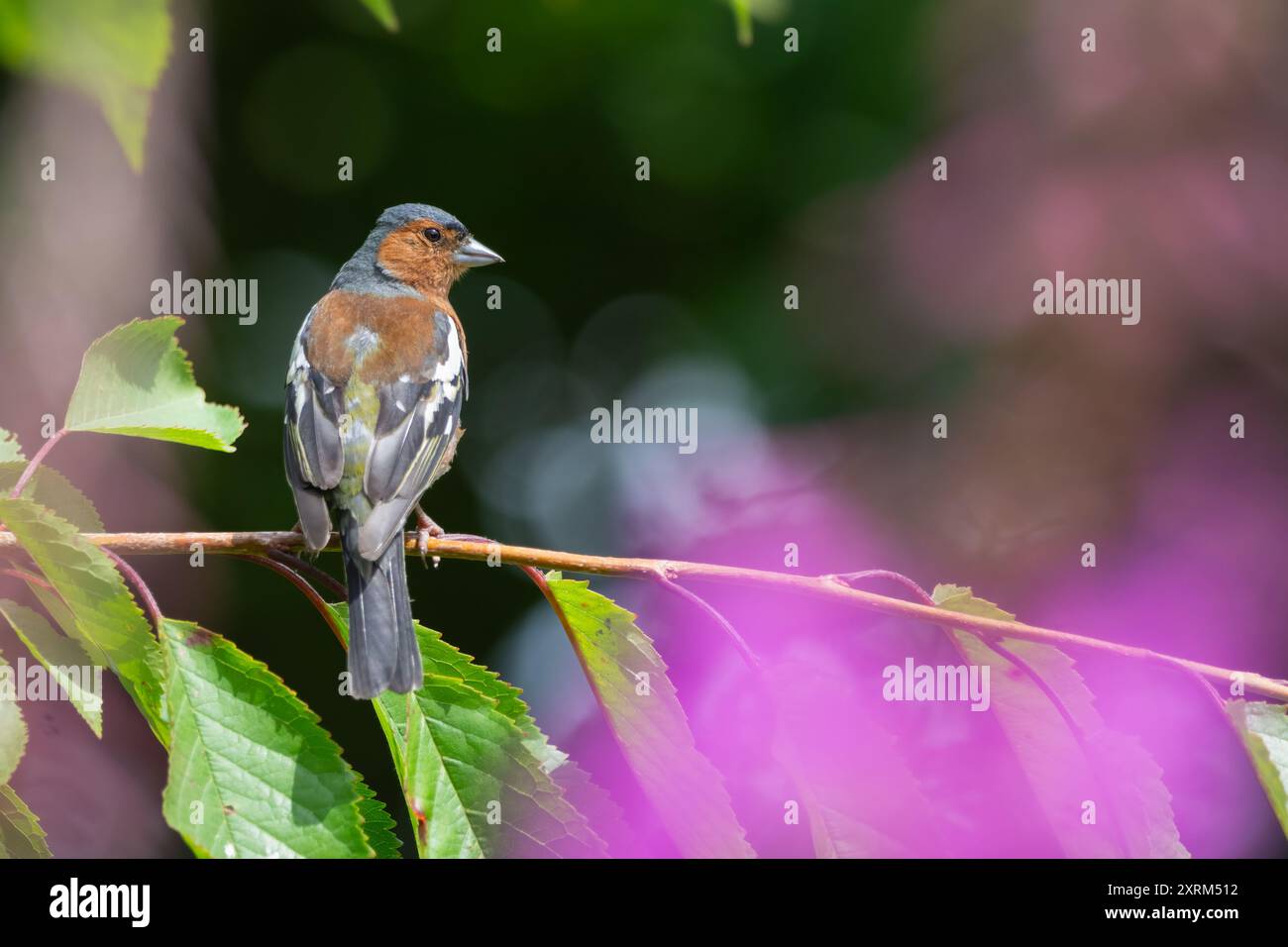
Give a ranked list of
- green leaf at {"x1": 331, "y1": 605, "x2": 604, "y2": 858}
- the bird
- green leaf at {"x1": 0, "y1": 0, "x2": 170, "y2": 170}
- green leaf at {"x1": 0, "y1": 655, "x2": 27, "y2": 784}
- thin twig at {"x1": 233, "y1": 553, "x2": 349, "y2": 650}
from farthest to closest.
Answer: the bird < thin twig at {"x1": 233, "y1": 553, "x2": 349, "y2": 650} < green leaf at {"x1": 331, "y1": 605, "x2": 604, "y2": 858} < green leaf at {"x1": 0, "y1": 655, "x2": 27, "y2": 784} < green leaf at {"x1": 0, "y1": 0, "x2": 170, "y2": 170}

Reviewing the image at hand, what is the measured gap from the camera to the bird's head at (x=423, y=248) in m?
4.07

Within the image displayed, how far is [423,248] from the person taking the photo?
4.12 m

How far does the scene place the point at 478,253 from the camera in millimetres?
4191

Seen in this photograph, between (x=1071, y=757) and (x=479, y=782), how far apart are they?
2.93 feet

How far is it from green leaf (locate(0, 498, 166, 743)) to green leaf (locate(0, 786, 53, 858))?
0.19 metres

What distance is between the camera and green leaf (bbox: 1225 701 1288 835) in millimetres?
1616

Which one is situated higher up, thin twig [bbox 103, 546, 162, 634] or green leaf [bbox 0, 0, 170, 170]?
green leaf [bbox 0, 0, 170, 170]

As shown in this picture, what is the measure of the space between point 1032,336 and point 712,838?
159 inches

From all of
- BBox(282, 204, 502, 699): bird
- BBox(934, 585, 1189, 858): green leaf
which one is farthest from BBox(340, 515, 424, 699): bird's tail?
BBox(934, 585, 1189, 858): green leaf

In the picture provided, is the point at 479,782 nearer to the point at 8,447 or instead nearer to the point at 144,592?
the point at 144,592

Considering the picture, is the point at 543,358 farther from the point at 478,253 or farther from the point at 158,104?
the point at 158,104

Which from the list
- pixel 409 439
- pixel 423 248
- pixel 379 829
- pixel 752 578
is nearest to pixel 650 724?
pixel 752 578

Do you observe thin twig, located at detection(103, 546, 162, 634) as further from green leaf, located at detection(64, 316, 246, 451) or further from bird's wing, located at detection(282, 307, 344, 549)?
bird's wing, located at detection(282, 307, 344, 549)

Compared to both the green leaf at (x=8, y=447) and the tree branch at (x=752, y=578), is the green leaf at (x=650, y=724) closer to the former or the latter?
the tree branch at (x=752, y=578)
